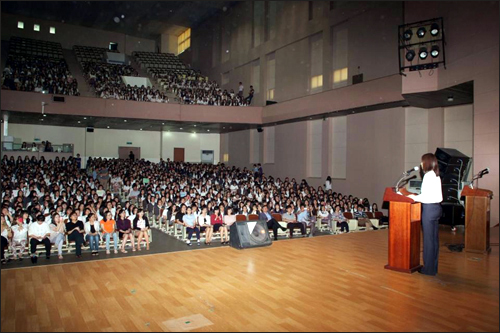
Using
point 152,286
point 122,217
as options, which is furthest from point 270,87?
point 152,286

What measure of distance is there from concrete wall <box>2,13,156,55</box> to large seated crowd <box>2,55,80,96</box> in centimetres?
645

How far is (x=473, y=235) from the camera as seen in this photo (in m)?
6.23

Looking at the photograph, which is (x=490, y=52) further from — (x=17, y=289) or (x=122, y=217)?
(x=17, y=289)

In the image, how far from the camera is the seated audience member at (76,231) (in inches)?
269

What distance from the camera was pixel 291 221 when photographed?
31.4 feet

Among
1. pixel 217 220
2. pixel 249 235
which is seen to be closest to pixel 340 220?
pixel 217 220

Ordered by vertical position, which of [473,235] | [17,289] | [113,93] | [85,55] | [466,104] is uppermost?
[85,55]

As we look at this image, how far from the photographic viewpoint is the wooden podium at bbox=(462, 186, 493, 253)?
600cm

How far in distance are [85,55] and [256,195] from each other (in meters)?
18.2

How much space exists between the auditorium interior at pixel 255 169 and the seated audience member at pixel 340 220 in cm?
6

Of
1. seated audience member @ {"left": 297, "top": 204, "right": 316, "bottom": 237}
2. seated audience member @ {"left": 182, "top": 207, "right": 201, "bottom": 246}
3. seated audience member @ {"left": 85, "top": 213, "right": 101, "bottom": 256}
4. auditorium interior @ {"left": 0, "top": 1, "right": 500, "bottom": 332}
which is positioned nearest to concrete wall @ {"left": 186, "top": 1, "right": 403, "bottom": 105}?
auditorium interior @ {"left": 0, "top": 1, "right": 500, "bottom": 332}

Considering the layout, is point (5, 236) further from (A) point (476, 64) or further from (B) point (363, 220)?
(A) point (476, 64)

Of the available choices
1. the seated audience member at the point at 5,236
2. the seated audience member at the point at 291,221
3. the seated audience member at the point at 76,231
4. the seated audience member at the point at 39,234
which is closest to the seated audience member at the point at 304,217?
the seated audience member at the point at 291,221

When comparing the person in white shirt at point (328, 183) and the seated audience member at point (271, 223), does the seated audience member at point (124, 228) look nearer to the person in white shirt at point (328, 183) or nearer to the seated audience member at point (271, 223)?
the seated audience member at point (271, 223)
